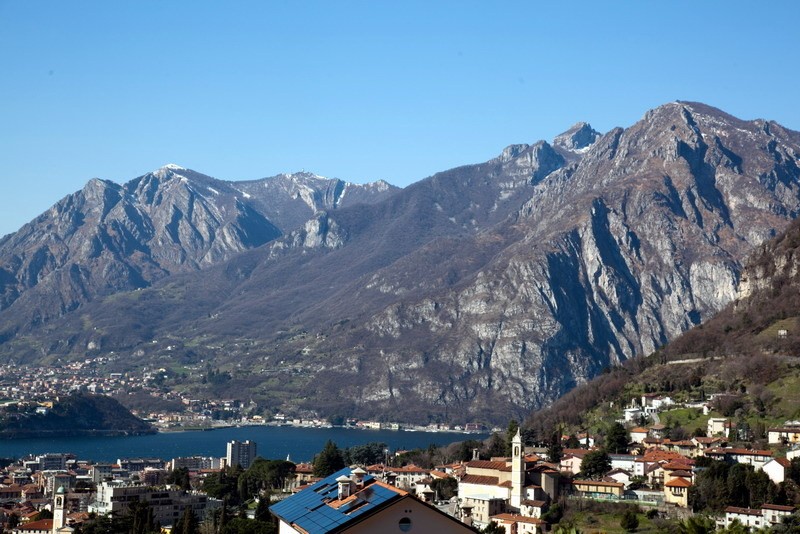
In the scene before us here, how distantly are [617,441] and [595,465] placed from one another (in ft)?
38.4

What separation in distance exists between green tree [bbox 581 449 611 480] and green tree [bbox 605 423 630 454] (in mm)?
8891

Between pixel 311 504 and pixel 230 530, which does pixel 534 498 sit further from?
pixel 311 504

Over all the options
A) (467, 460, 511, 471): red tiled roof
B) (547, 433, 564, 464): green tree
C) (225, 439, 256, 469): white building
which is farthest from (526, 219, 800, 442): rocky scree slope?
(225, 439, 256, 469): white building

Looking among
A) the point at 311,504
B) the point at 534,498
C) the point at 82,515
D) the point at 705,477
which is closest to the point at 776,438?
the point at 705,477

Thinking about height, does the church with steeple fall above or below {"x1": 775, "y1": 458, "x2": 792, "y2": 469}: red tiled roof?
below

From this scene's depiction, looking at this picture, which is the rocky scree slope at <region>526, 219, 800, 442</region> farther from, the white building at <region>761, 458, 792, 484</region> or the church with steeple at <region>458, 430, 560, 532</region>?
the church with steeple at <region>458, 430, 560, 532</region>

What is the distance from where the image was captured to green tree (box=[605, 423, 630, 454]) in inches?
3676

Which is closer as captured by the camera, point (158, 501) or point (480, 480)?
point (480, 480)

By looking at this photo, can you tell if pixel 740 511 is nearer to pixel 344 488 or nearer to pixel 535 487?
pixel 535 487

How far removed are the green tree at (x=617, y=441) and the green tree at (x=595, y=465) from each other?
889 centimetres

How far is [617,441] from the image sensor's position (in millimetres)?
94125

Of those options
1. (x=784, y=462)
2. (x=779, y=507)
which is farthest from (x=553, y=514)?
(x=784, y=462)

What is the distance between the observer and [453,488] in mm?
82312

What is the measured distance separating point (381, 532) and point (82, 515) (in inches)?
2434
